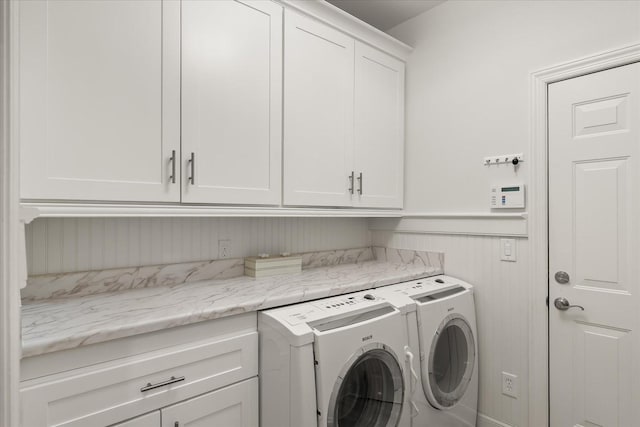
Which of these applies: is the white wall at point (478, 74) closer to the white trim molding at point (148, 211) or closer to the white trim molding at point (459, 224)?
the white trim molding at point (459, 224)

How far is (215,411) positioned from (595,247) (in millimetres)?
1908

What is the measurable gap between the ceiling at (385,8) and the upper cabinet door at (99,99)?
53.1 inches

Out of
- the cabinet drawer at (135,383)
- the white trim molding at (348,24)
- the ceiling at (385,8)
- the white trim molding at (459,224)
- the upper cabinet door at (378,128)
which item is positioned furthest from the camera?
the ceiling at (385,8)

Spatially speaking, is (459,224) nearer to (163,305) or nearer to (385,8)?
(385,8)

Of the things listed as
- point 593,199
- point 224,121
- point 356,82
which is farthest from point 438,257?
point 224,121

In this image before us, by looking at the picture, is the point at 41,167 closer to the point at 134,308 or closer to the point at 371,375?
the point at 134,308

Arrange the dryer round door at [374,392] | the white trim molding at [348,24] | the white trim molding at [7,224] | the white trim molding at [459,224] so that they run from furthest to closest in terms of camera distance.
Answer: the white trim molding at [459,224] → the white trim molding at [348,24] → the dryer round door at [374,392] → the white trim molding at [7,224]

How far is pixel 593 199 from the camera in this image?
1750mm

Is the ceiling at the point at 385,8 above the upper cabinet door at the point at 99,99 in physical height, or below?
above

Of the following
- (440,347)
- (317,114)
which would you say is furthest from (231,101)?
(440,347)

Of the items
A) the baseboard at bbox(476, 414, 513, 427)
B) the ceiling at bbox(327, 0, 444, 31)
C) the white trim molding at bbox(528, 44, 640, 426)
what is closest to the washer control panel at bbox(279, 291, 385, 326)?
the white trim molding at bbox(528, 44, 640, 426)

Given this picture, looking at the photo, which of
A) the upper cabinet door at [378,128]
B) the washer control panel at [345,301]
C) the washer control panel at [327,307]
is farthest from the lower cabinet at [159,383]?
the upper cabinet door at [378,128]

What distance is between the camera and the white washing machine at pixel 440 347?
5.67 feet

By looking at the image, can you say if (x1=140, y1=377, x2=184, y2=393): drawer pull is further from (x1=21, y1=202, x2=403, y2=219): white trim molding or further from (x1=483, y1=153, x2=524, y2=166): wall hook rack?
(x1=483, y1=153, x2=524, y2=166): wall hook rack
